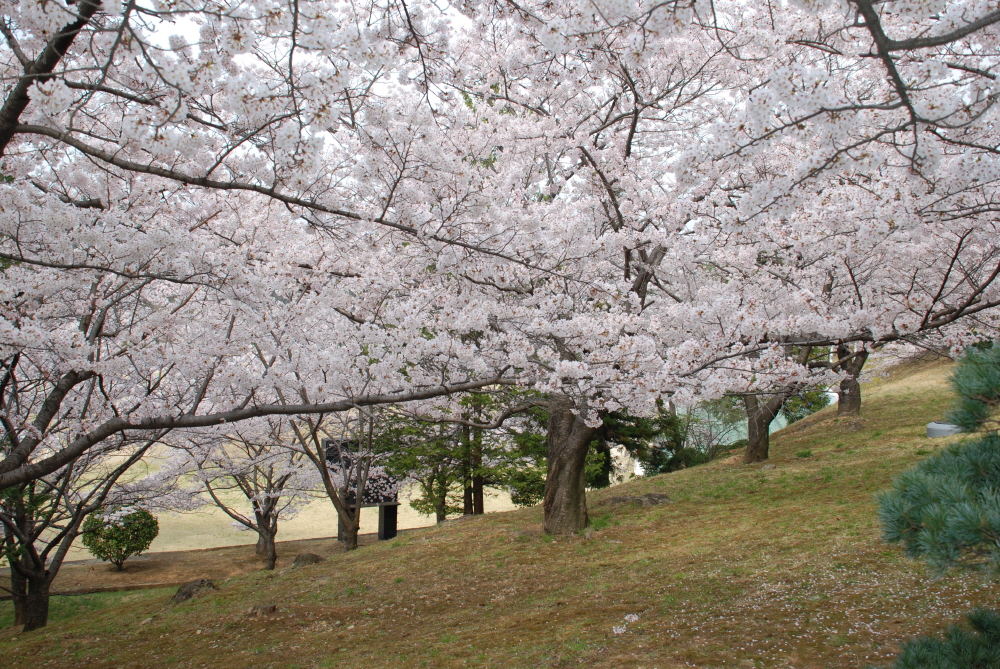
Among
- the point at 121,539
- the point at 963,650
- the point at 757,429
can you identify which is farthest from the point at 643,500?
the point at 121,539

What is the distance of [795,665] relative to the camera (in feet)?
13.0

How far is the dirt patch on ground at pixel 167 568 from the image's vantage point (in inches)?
488

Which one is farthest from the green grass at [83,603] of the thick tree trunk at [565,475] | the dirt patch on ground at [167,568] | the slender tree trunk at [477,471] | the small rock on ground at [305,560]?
the thick tree trunk at [565,475]

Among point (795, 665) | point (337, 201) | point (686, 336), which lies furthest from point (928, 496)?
point (686, 336)

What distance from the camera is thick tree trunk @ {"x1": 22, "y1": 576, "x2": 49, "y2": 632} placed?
8.11 meters

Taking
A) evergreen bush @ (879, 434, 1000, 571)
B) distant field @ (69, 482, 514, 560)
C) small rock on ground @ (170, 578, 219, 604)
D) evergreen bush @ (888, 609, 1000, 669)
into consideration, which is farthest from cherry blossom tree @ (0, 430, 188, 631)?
distant field @ (69, 482, 514, 560)

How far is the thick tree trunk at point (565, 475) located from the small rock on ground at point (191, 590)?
485 cm

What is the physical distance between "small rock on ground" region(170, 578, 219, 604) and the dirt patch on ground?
2924 millimetres

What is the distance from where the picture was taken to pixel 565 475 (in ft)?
28.9

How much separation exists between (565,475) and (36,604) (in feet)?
23.4

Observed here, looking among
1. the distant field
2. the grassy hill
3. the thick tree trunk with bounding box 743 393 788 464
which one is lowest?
the grassy hill

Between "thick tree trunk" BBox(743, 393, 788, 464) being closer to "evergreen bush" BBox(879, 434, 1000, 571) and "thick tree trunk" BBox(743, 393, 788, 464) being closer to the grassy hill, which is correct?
the grassy hill

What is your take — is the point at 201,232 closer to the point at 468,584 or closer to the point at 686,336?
the point at 468,584

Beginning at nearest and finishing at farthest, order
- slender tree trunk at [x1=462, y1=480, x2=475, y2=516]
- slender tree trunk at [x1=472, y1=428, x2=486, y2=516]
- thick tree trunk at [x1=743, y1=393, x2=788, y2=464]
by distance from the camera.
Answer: thick tree trunk at [x1=743, y1=393, x2=788, y2=464] → slender tree trunk at [x1=472, y1=428, x2=486, y2=516] → slender tree trunk at [x1=462, y1=480, x2=475, y2=516]
